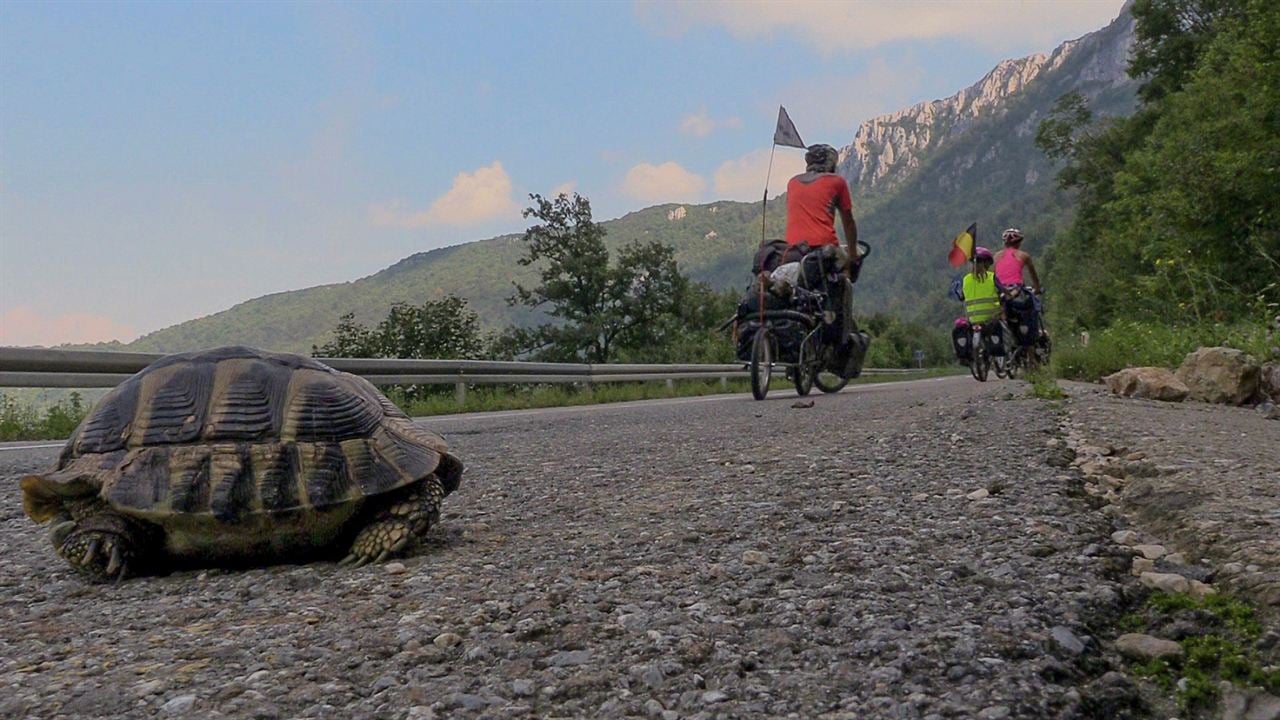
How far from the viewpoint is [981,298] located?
12.3 metres

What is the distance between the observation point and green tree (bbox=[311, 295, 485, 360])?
25484 millimetres

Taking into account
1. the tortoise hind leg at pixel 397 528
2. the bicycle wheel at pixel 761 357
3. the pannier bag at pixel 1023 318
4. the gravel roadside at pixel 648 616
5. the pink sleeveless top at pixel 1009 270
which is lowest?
the gravel roadside at pixel 648 616

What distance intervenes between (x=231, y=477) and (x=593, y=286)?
3713 centimetres

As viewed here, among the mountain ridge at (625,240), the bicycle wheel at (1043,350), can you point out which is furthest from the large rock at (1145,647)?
the mountain ridge at (625,240)

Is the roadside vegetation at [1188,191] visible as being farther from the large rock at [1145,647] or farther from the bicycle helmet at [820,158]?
the large rock at [1145,647]

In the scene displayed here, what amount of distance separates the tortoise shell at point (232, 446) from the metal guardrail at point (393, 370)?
4.40 meters

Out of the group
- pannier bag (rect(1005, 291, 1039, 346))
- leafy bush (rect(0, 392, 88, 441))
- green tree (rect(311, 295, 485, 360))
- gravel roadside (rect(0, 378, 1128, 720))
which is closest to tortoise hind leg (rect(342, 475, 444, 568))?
gravel roadside (rect(0, 378, 1128, 720))

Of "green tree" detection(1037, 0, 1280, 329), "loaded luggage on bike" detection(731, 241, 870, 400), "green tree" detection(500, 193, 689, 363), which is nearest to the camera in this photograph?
"loaded luggage on bike" detection(731, 241, 870, 400)

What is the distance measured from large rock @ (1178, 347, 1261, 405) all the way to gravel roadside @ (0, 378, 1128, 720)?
181 inches

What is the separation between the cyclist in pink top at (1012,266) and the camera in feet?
40.5

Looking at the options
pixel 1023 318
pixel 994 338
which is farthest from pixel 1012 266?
pixel 994 338

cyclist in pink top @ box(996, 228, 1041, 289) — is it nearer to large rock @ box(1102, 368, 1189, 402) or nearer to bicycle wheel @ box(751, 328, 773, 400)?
bicycle wheel @ box(751, 328, 773, 400)

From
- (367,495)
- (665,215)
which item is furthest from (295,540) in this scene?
(665,215)

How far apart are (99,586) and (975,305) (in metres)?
11.6
